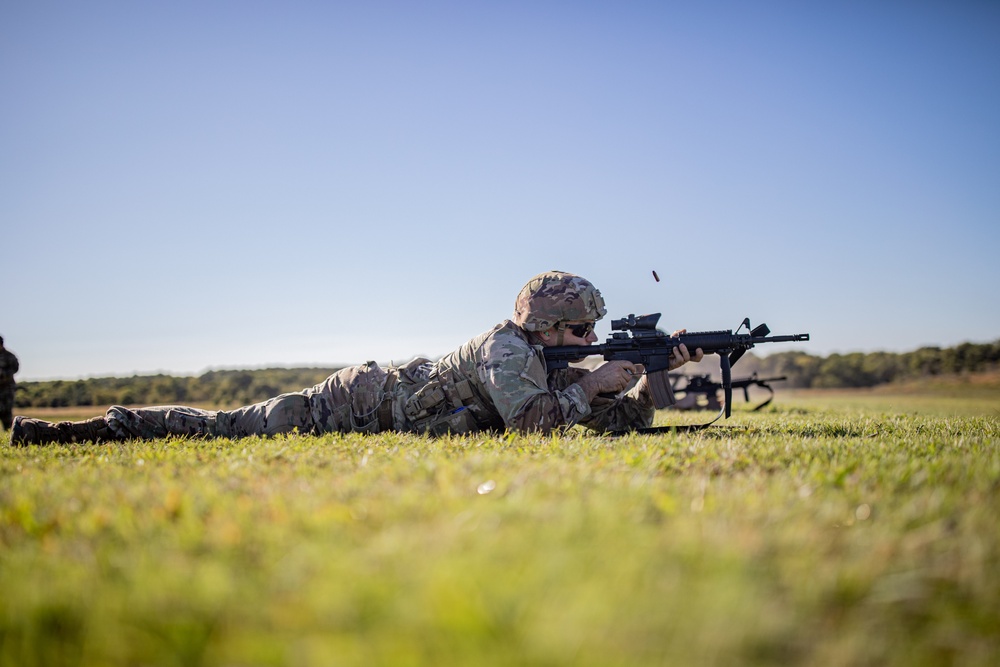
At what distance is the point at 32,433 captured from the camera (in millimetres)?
6094

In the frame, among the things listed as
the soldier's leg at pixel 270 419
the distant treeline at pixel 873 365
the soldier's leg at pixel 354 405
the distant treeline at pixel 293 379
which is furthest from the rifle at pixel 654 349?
the distant treeline at pixel 873 365

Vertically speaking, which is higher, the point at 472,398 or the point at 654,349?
the point at 654,349

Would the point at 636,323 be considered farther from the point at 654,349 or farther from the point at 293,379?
the point at 293,379

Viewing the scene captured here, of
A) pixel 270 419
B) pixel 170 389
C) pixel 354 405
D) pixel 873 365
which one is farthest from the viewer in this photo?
pixel 873 365

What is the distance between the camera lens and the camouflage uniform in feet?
19.7

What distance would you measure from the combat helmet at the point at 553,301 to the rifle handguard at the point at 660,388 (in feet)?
3.24

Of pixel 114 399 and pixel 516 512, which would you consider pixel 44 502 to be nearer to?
pixel 516 512

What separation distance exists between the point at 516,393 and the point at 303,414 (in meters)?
2.63

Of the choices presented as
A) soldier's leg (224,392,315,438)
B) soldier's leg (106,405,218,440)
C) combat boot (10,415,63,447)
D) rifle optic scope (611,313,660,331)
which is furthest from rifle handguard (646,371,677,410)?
combat boot (10,415,63,447)

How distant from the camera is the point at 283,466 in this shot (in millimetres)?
3834

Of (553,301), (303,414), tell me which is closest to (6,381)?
(303,414)

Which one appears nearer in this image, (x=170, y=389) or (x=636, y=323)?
(x=636, y=323)

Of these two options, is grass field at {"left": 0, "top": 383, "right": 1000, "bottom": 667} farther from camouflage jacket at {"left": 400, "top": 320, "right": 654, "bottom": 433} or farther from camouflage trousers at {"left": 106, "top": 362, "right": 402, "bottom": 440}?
camouflage trousers at {"left": 106, "top": 362, "right": 402, "bottom": 440}

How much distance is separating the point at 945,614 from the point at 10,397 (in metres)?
14.1
